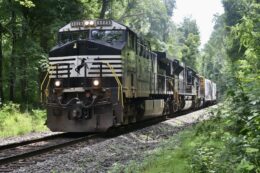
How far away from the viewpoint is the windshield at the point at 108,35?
14.9 metres

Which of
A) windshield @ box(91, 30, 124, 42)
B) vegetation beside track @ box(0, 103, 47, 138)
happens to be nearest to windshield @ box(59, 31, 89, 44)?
windshield @ box(91, 30, 124, 42)

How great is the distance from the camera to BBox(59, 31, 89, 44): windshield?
15.0 meters

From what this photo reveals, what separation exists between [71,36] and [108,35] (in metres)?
1.34

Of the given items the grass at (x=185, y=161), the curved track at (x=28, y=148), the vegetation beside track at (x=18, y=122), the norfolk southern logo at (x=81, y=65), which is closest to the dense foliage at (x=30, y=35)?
the vegetation beside track at (x=18, y=122)

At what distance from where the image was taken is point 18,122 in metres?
18.0

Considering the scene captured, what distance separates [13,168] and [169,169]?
11.2 ft

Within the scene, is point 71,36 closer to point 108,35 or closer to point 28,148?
point 108,35

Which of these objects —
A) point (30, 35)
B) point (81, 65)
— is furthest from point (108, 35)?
point (30, 35)

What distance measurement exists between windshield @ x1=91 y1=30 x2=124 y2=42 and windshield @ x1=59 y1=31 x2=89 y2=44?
291 millimetres

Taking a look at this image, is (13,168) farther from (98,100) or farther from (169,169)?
(98,100)

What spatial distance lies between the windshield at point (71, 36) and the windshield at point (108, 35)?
29 centimetres

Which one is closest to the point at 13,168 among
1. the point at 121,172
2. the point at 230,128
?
the point at 121,172

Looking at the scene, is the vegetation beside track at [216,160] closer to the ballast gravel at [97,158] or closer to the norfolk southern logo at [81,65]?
the ballast gravel at [97,158]

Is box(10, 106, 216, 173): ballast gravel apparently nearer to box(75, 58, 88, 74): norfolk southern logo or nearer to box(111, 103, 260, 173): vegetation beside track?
box(111, 103, 260, 173): vegetation beside track
